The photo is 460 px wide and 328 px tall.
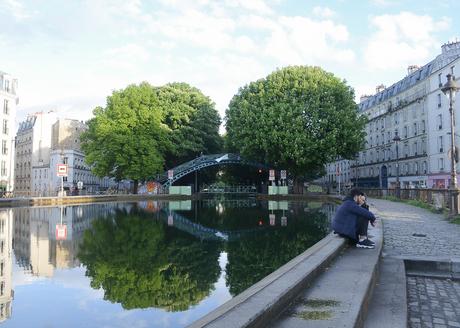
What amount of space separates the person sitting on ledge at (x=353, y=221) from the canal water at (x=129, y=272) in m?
1.49

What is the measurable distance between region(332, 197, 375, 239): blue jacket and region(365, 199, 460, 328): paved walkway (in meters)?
0.86

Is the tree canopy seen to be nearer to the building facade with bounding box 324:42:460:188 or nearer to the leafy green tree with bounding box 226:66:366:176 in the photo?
the leafy green tree with bounding box 226:66:366:176

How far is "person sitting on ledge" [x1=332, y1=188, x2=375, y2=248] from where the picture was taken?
8.49 m

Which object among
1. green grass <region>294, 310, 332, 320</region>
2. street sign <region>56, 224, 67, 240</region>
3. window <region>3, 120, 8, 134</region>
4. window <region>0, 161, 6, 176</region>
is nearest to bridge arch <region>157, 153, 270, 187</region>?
window <region>0, 161, 6, 176</region>

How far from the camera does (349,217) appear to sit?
28.7 ft

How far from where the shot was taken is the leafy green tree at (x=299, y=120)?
4053cm

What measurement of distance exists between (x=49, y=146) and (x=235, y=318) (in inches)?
3371

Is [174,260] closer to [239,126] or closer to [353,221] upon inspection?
[353,221]

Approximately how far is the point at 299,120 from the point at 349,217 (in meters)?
32.2

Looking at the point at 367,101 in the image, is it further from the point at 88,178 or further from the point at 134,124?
the point at 88,178

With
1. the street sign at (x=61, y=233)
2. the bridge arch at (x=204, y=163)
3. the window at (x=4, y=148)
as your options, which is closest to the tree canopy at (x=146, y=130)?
the bridge arch at (x=204, y=163)

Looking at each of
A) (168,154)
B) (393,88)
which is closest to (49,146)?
(168,154)

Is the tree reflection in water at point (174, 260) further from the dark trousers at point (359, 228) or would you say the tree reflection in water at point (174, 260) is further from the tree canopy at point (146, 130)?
the tree canopy at point (146, 130)

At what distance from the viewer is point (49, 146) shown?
81750 millimetres
